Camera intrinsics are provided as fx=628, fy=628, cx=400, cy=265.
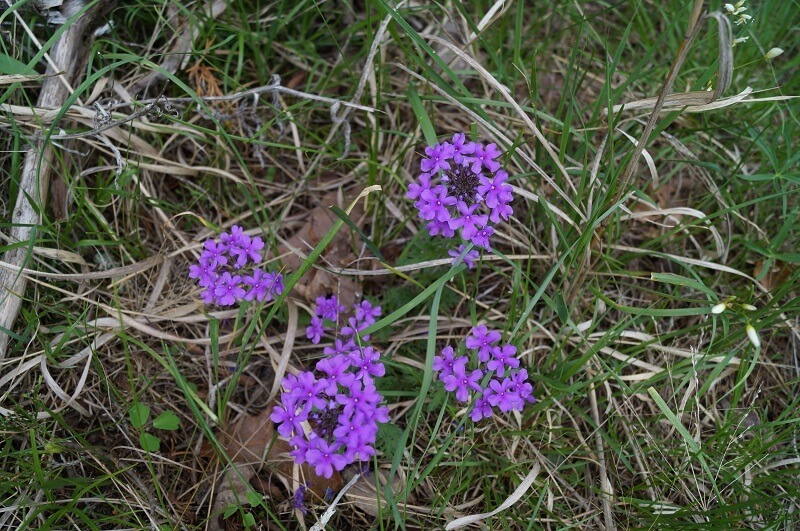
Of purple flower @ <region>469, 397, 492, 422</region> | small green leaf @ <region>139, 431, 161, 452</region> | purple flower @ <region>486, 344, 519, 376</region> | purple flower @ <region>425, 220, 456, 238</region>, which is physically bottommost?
small green leaf @ <region>139, 431, 161, 452</region>

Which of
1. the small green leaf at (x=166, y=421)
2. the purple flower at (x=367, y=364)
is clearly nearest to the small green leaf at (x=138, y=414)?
the small green leaf at (x=166, y=421)

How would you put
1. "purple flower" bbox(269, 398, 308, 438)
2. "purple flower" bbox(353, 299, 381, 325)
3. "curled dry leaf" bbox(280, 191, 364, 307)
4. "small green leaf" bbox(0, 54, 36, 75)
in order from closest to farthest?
1. "purple flower" bbox(269, 398, 308, 438)
2. "purple flower" bbox(353, 299, 381, 325)
3. "small green leaf" bbox(0, 54, 36, 75)
4. "curled dry leaf" bbox(280, 191, 364, 307)

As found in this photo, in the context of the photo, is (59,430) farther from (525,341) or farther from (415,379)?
(525,341)

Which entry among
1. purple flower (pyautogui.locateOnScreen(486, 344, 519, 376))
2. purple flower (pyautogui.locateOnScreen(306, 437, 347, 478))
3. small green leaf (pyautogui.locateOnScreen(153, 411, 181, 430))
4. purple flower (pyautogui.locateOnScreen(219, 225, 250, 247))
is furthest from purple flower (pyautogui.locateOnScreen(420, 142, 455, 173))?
small green leaf (pyautogui.locateOnScreen(153, 411, 181, 430))

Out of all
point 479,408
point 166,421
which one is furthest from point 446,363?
point 166,421

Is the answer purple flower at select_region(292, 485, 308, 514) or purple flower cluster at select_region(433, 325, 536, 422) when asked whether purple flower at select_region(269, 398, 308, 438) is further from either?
purple flower cluster at select_region(433, 325, 536, 422)

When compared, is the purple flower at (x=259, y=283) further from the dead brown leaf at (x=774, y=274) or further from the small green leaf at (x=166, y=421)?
the dead brown leaf at (x=774, y=274)
